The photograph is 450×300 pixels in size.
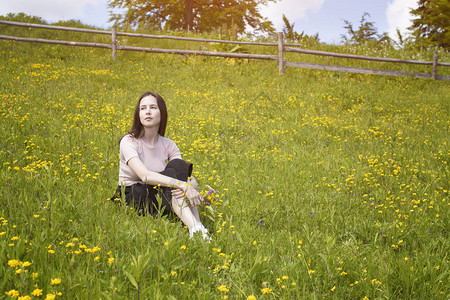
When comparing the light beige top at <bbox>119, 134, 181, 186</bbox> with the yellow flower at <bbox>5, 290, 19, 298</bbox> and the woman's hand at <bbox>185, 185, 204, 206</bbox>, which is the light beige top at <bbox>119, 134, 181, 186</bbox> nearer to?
the woman's hand at <bbox>185, 185, 204, 206</bbox>

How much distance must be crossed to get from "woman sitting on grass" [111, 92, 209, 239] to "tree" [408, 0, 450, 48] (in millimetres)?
18977

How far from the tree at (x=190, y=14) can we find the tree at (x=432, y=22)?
8.63 metres

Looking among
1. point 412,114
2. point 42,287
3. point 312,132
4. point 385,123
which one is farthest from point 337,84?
point 42,287

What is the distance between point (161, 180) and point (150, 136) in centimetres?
64

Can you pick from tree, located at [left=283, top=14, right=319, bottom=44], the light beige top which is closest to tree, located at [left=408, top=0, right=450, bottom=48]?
tree, located at [left=283, top=14, right=319, bottom=44]

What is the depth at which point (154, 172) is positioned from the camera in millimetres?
3236

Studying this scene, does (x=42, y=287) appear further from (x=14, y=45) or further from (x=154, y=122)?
(x=14, y=45)

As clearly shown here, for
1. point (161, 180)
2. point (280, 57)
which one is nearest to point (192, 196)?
point (161, 180)

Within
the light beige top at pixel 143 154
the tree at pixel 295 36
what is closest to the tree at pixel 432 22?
the tree at pixel 295 36

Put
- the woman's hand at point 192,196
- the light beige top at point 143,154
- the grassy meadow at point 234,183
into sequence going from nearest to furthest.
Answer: the grassy meadow at point 234,183 → the woman's hand at point 192,196 → the light beige top at point 143,154

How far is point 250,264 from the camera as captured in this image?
7.92ft

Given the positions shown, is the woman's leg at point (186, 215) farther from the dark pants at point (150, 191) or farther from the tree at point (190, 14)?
the tree at point (190, 14)

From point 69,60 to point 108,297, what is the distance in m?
11.0

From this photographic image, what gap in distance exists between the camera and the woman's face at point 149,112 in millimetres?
3475
